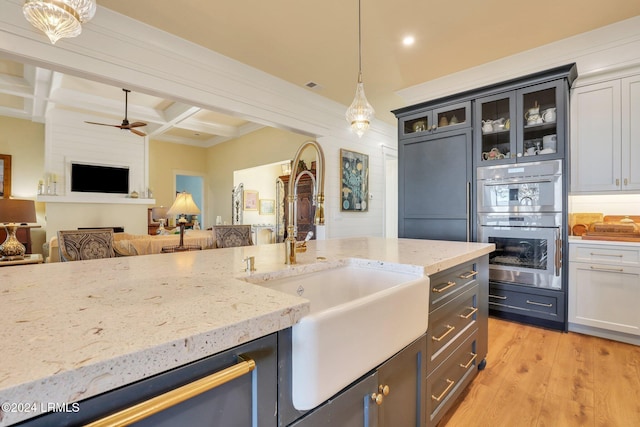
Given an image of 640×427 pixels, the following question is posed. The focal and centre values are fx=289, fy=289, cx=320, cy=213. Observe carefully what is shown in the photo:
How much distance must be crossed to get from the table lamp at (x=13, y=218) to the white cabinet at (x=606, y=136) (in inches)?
213

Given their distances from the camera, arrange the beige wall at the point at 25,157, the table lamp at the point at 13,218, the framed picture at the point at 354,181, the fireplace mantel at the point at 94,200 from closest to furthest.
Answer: the table lamp at the point at 13,218 → the framed picture at the point at 354,181 → the fireplace mantel at the point at 94,200 → the beige wall at the point at 25,157

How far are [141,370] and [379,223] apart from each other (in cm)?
522

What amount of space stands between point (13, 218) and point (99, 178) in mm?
3499

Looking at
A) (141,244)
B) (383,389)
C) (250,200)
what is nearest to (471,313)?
(383,389)

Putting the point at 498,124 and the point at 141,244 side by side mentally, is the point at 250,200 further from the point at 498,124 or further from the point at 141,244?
the point at 498,124

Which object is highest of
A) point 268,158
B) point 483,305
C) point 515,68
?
point 515,68

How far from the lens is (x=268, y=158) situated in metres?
6.09

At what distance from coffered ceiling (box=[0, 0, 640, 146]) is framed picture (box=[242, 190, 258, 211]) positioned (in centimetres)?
372

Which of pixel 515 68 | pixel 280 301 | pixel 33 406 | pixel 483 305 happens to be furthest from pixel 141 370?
pixel 515 68

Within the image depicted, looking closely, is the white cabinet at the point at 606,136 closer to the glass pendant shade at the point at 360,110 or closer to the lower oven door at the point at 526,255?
the lower oven door at the point at 526,255

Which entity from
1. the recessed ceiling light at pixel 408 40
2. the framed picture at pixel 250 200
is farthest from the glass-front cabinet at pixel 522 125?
the framed picture at pixel 250 200

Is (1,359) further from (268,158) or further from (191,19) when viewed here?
(268,158)

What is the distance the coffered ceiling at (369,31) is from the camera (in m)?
2.42

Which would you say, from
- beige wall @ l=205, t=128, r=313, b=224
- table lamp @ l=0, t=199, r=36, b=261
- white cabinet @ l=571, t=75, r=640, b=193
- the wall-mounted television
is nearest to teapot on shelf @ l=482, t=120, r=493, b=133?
white cabinet @ l=571, t=75, r=640, b=193
